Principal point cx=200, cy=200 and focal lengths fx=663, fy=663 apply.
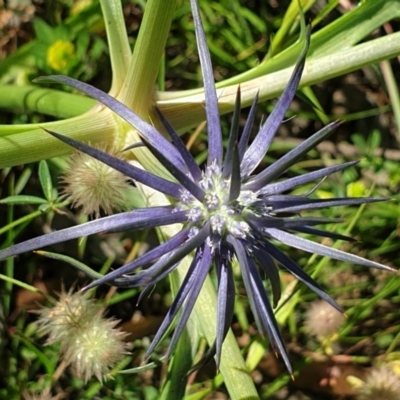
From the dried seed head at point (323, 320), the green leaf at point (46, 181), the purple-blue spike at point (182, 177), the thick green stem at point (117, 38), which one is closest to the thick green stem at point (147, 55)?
the thick green stem at point (117, 38)

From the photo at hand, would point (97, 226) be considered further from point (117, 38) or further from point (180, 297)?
point (117, 38)

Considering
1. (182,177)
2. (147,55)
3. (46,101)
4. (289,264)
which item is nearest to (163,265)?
(182,177)

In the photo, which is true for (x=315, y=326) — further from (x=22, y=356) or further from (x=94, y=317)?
(x=22, y=356)

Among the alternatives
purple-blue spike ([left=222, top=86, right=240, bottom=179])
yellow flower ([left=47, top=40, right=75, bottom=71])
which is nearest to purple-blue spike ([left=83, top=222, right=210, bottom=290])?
purple-blue spike ([left=222, top=86, right=240, bottom=179])

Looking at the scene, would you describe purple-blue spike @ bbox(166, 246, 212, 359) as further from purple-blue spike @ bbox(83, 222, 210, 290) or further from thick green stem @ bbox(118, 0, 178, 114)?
thick green stem @ bbox(118, 0, 178, 114)

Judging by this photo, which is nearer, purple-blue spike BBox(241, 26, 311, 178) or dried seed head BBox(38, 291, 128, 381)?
purple-blue spike BBox(241, 26, 311, 178)

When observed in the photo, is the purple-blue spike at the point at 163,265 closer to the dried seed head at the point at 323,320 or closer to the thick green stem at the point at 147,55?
the thick green stem at the point at 147,55
